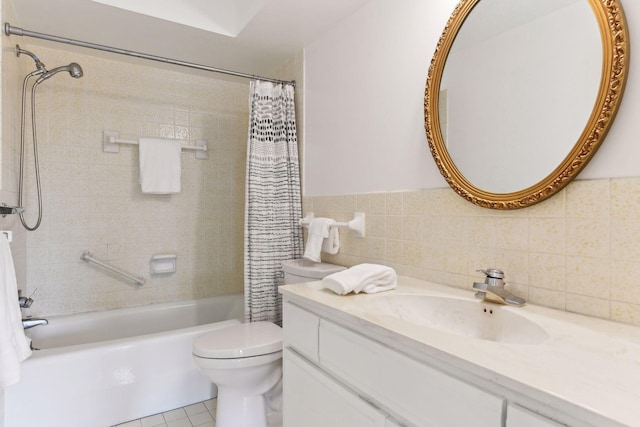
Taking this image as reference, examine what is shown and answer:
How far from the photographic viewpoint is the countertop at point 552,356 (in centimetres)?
52

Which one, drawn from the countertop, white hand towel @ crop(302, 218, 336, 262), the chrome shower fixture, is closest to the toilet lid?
white hand towel @ crop(302, 218, 336, 262)

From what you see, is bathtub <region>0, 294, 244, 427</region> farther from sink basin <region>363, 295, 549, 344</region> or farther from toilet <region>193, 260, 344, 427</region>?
sink basin <region>363, 295, 549, 344</region>

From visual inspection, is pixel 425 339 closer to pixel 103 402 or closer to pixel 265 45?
pixel 103 402

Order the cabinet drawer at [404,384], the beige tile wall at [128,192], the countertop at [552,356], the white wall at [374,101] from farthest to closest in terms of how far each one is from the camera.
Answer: the beige tile wall at [128,192] < the white wall at [374,101] < the cabinet drawer at [404,384] < the countertop at [552,356]

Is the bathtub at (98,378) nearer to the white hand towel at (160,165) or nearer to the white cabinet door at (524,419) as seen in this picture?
the white hand towel at (160,165)

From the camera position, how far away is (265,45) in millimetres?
2217

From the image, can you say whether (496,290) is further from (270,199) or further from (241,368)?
(270,199)

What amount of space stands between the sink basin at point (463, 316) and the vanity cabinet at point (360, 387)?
130mm

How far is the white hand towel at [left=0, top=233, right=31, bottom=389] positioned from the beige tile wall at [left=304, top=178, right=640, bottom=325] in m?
1.36

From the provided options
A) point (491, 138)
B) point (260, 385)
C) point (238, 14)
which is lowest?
point (260, 385)

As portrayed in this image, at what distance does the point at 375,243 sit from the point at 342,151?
540 mm

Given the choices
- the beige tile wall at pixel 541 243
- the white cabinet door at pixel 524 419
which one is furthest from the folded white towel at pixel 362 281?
the white cabinet door at pixel 524 419

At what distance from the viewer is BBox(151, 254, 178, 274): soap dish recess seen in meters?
2.59

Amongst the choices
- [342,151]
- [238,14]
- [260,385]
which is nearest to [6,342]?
[260,385]
